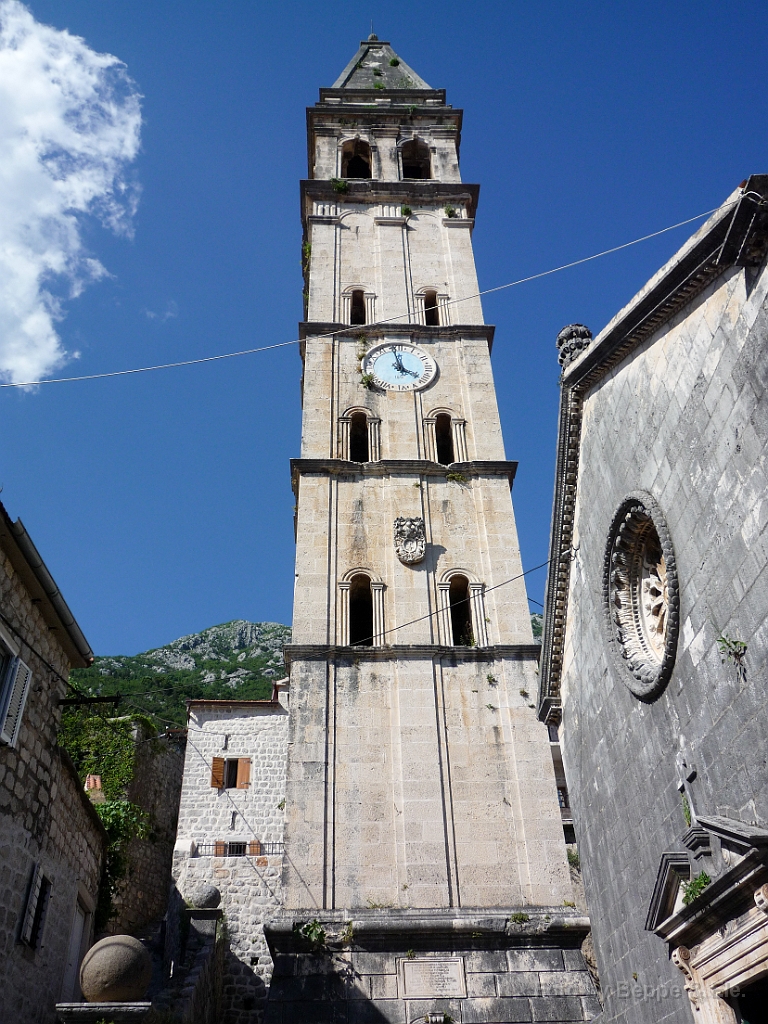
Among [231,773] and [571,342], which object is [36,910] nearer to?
[571,342]

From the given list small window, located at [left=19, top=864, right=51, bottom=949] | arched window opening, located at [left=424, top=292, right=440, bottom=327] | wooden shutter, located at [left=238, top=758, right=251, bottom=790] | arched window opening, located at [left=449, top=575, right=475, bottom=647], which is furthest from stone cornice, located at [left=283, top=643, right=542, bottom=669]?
arched window opening, located at [left=424, top=292, right=440, bottom=327]

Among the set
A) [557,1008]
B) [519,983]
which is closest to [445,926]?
[519,983]

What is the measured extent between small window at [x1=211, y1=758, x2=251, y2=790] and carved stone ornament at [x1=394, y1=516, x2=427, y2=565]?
28.9ft

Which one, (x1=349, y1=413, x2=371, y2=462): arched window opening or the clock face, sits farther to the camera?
the clock face

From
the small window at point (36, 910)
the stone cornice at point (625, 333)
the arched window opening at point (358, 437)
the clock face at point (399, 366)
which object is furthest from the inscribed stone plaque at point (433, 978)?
the clock face at point (399, 366)

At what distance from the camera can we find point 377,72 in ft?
116

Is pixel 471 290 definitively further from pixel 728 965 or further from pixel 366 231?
pixel 728 965

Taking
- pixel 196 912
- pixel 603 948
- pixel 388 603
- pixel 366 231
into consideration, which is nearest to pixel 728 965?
pixel 603 948

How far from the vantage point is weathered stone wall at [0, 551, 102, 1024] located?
10.6 metres

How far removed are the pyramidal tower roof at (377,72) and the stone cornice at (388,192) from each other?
24.5ft

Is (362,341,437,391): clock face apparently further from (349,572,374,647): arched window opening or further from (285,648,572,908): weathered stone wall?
(285,648,572,908): weathered stone wall

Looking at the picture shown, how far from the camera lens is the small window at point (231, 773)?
24062mm

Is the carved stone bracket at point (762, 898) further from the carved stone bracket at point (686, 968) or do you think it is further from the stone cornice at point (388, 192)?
the stone cornice at point (388, 192)

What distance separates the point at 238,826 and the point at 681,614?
1812cm
